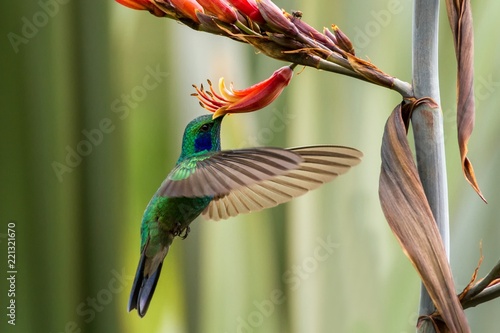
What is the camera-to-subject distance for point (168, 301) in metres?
1.01

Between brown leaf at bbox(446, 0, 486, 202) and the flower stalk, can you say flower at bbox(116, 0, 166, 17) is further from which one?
brown leaf at bbox(446, 0, 486, 202)

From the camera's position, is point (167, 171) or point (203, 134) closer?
point (203, 134)

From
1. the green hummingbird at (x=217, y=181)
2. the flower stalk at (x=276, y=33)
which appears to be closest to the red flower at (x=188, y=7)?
the flower stalk at (x=276, y=33)
